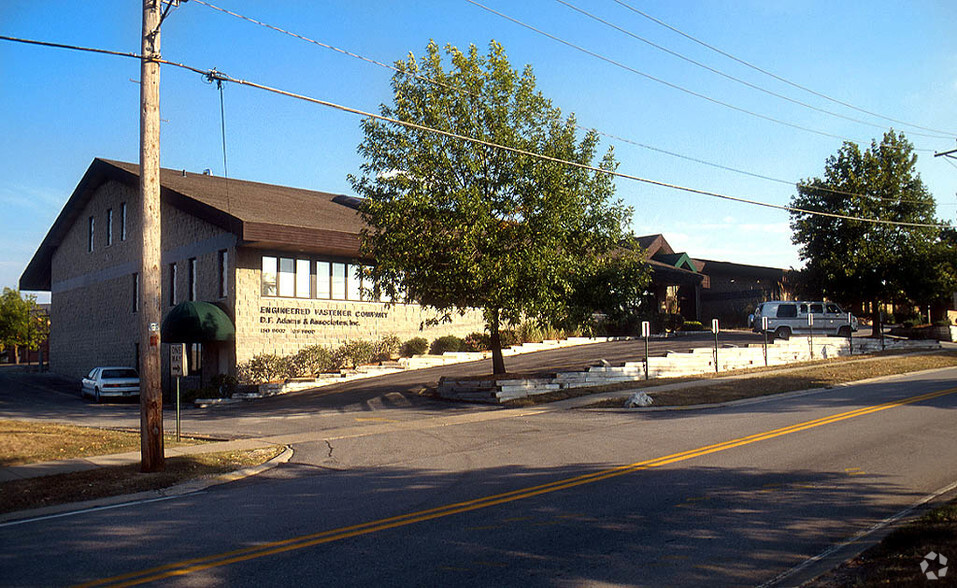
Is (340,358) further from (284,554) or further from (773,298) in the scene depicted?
(773,298)

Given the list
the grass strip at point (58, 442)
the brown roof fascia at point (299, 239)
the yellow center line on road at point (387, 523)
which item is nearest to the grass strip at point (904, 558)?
the yellow center line on road at point (387, 523)

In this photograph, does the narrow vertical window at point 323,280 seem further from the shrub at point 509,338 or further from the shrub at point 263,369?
the shrub at point 509,338

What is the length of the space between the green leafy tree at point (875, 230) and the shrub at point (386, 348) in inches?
868

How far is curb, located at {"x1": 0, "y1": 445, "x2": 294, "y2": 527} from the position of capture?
9125mm

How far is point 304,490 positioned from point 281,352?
19.7 metres

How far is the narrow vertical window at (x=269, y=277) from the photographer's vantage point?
2895 centimetres

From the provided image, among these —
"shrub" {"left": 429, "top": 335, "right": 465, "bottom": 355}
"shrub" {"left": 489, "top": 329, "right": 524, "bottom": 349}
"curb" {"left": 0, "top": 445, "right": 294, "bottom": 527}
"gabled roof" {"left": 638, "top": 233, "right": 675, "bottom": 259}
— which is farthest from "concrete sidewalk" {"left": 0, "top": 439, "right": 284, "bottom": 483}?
"gabled roof" {"left": 638, "top": 233, "right": 675, "bottom": 259}

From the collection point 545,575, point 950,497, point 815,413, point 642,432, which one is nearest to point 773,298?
point 815,413

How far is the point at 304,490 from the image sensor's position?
10.2 metres

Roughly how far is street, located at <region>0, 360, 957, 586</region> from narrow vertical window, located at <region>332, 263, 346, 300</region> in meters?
16.9

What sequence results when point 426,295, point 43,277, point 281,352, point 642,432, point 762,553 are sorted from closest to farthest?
point 762,553 → point 642,432 → point 426,295 → point 281,352 → point 43,277

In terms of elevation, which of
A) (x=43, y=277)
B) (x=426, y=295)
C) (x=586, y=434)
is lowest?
(x=586, y=434)

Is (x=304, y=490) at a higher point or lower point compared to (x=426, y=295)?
lower

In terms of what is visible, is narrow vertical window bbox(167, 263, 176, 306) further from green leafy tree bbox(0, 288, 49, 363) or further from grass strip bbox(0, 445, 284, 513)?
green leafy tree bbox(0, 288, 49, 363)
